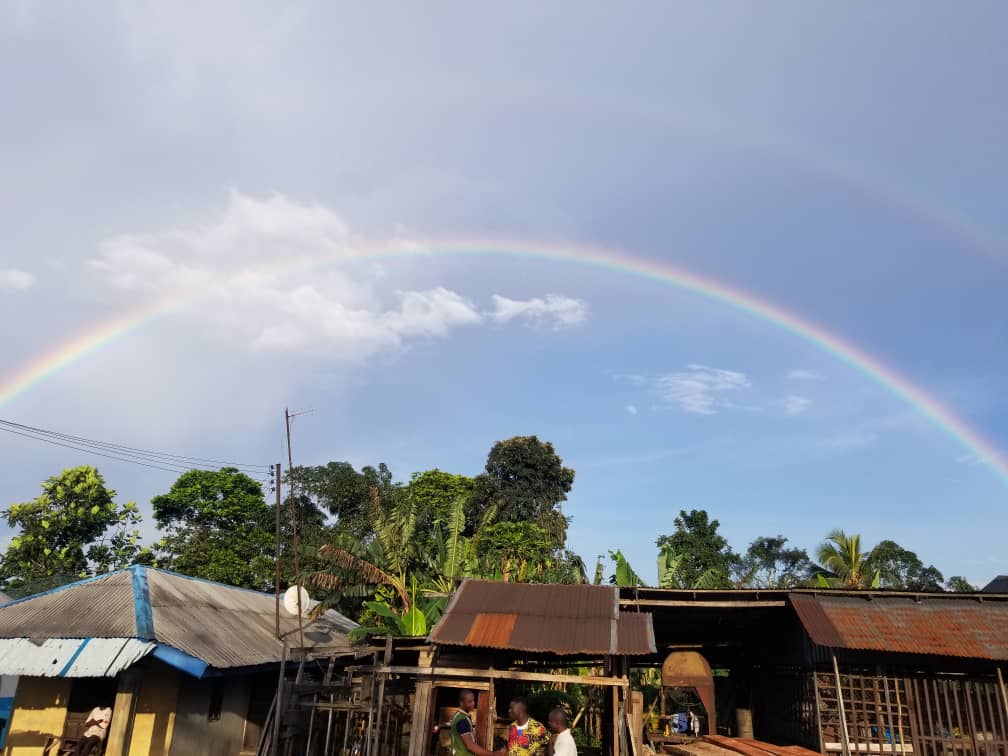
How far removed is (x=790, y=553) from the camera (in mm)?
68250

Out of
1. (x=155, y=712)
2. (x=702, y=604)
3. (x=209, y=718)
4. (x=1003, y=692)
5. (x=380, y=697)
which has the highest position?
(x=702, y=604)

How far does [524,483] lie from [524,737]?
107 ft

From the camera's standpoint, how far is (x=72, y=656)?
10.8m

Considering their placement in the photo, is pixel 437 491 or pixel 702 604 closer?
pixel 702 604

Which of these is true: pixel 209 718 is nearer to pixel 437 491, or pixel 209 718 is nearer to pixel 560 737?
pixel 560 737

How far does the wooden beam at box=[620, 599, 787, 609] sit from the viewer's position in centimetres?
1312

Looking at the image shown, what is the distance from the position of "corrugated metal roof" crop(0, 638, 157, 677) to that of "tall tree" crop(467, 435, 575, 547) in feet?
89.1

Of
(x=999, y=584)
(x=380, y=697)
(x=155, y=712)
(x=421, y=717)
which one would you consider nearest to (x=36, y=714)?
(x=155, y=712)

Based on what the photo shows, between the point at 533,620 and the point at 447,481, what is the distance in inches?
1111

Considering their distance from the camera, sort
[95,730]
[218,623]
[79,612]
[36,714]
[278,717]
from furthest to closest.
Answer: [218,623] < [79,612] < [36,714] < [95,730] < [278,717]

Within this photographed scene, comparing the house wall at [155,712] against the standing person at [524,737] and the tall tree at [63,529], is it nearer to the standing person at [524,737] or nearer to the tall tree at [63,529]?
the standing person at [524,737]

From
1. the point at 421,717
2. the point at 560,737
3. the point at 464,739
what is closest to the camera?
the point at 560,737

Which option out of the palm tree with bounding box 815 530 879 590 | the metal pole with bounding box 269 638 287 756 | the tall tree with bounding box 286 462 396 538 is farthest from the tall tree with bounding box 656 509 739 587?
the metal pole with bounding box 269 638 287 756

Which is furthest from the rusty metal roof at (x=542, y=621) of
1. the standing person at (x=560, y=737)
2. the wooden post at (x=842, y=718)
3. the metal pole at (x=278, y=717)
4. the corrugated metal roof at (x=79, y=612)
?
the corrugated metal roof at (x=79, y=612)
